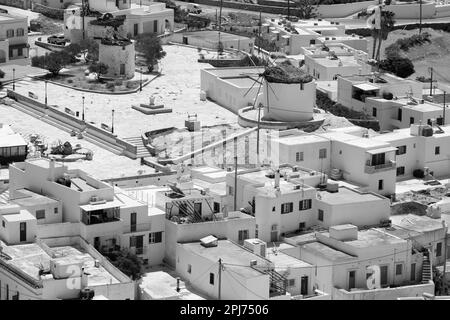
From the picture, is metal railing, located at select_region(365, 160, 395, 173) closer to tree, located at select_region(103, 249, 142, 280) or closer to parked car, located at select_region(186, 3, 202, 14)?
tree, located at select_region(103, 249, 142, 280)

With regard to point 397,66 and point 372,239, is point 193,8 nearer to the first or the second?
point 397,66

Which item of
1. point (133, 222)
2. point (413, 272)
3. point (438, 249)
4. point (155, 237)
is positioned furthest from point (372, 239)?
point (133, 222)

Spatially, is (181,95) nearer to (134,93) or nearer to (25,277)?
(134,93)

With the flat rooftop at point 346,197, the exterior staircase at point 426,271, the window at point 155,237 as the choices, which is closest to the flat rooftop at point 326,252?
the exterior staircase at point 426,271

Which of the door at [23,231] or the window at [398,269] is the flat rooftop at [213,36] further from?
the door at [23,231]
